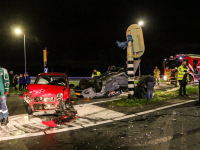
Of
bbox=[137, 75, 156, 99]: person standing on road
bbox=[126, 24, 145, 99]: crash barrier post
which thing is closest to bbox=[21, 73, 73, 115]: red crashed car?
bbox=[126, 24, 145, 99]: crash barrier post

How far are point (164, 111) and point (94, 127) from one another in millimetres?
2955

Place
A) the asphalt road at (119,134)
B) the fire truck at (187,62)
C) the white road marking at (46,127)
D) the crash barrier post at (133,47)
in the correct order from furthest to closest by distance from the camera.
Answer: the fire truck at (187,62), the crash barrier post at (133,47), the white road marking at (46,127), the asphalt road at (119,134)

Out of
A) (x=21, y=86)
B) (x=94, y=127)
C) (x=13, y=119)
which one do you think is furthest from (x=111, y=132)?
(x=21, y=86)

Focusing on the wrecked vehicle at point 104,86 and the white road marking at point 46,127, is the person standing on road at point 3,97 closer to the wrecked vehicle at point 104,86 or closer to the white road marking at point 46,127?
the white road marking at point 46,127

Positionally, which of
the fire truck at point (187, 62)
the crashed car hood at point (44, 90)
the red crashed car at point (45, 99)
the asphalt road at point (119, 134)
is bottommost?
the asphalt road at point (119, 134)

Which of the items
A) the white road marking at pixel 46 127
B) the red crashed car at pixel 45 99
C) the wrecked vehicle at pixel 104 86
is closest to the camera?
the white road marking at pixel 46 127

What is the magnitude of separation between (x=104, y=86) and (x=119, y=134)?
5.50 m

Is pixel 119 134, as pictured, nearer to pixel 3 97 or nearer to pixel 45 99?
pixel 45 99

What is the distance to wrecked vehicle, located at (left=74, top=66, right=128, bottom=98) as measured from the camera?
9891 mm

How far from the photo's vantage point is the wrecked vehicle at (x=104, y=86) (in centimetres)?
989

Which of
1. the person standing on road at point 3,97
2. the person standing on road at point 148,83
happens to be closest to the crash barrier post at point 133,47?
the person standing on road at point 148,83

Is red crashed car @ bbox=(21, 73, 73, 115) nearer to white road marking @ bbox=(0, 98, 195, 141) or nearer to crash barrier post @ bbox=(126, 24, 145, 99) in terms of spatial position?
white road marking @ bbox=(0, 98, 195, 141)

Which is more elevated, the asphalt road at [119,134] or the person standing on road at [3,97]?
the person standing on road at [3,97]

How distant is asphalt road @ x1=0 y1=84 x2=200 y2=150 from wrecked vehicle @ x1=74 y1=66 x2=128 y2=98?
353cm
